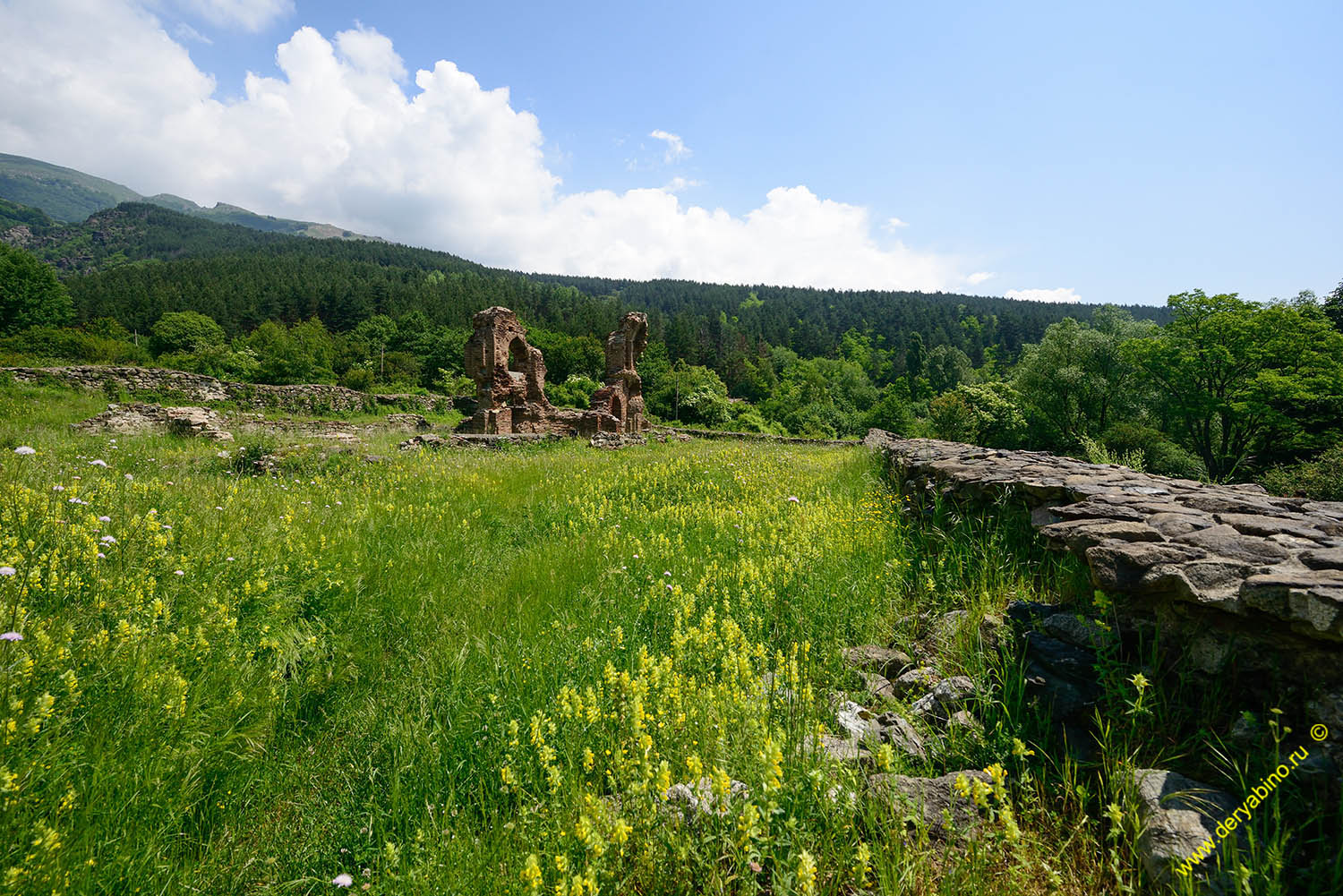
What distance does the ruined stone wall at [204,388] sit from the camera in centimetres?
1838

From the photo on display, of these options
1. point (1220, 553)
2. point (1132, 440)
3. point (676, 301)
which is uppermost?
point (676, 301)

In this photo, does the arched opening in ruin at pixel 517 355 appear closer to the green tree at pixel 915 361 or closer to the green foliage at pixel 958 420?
the green foliage at pixel 958 420

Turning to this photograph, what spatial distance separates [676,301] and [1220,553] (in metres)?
164

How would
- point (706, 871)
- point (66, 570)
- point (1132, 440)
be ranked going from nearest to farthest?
point (706, 871)
point (66, 570)
point (1132, 440)

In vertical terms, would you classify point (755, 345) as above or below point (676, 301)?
below

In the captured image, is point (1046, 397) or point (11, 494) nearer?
point (11, 494)

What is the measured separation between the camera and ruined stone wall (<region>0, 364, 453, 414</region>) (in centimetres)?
1838

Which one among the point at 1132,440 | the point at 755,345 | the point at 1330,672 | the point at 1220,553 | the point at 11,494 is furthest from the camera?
the point at 755,345

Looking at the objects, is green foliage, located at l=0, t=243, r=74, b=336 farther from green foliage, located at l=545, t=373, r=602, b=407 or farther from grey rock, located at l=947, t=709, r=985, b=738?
grey rock, located at l=947, t=709, r=985, b=738

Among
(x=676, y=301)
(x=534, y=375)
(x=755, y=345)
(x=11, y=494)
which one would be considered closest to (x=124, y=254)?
(x=676, y=301)

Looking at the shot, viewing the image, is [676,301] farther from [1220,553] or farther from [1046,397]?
[1220,553]

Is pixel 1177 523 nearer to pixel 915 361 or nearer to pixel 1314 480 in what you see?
pixel 1314 480

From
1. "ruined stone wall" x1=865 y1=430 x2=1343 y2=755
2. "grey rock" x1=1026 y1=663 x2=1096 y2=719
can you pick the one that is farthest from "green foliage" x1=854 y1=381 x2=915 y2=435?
"grey rock" x1=1026 y1=663 x2=1096 y2=719

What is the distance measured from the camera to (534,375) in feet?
84.6
